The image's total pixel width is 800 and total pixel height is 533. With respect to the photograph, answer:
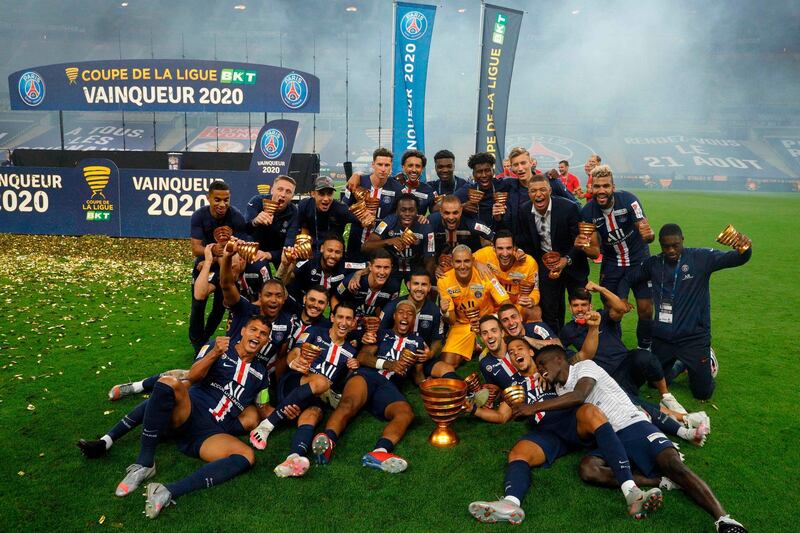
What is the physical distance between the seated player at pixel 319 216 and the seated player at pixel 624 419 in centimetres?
339

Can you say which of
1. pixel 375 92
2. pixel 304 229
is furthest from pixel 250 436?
pixel 375 92

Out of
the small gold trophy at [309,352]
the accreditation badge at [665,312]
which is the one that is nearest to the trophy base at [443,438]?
the small gold trophy at [309,352]

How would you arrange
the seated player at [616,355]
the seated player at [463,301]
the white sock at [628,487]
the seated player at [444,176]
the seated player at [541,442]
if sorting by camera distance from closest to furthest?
the seated player at [541,442] < the white sock at [628,487] < the seated player at [616,355] < the seated player at [463,301] < the seated player at [444,176]

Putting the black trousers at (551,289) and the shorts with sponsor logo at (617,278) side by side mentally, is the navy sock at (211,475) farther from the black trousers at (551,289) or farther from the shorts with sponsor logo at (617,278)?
the shorts with sponsor logo at (617,278)

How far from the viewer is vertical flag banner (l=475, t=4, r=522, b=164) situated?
52.6ft

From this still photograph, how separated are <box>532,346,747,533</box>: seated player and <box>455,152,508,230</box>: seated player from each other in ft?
10.3

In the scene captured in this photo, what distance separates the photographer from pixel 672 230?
6.40 meters

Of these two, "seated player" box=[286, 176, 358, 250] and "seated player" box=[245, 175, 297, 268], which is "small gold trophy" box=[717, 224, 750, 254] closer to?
"seated player" box=[286, 176, 358, 250]

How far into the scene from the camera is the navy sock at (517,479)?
14.4ft

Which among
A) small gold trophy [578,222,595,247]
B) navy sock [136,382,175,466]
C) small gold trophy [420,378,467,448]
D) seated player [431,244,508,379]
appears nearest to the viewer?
navy sock [136,382,175,466]

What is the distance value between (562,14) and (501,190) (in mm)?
52178

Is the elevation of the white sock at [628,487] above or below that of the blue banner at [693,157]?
below

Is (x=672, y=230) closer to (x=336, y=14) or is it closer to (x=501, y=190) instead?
(x=501, y=190)

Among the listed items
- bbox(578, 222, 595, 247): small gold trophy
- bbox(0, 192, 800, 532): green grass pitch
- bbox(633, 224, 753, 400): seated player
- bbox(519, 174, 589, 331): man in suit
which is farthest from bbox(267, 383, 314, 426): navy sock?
bbox(633, 224, 753, 400): seated player
